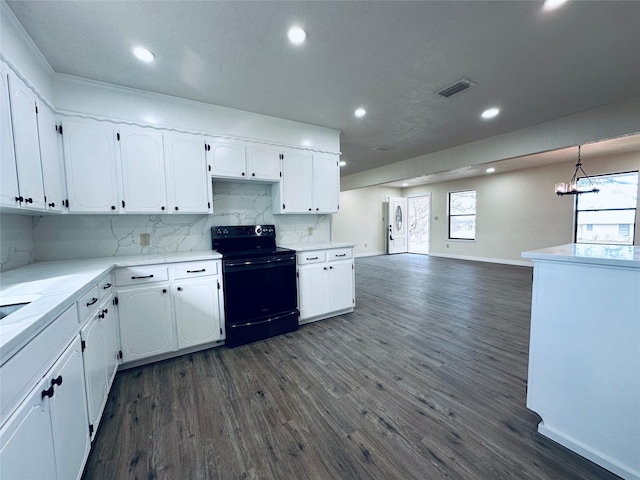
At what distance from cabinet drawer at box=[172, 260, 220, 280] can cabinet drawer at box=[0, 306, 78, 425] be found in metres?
1.17

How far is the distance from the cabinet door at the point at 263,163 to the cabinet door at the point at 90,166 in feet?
4.16

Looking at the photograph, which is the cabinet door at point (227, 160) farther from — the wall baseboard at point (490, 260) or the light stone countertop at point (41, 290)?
the wall baseboard at point (490, 260)

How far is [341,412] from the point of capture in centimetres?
179

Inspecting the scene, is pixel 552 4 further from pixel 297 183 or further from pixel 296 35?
pixel 297 183

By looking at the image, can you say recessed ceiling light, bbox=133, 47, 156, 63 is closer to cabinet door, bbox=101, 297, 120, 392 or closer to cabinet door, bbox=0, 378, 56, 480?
cabinet door, bbox=101, 297, 120, 392

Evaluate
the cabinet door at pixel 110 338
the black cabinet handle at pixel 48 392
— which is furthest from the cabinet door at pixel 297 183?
the black cabinet handle at pixel 48 392

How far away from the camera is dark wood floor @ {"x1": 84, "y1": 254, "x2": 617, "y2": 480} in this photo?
1.40m

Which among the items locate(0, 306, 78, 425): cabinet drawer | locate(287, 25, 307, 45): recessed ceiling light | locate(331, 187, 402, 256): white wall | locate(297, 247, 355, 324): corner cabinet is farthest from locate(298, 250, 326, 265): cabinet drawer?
locate(331, 187, 402, 256): white wall

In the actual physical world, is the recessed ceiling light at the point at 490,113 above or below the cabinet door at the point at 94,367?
above

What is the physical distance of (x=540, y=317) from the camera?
158cm

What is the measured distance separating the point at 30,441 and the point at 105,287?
1.34 m

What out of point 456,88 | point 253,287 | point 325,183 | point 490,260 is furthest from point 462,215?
point 253,287

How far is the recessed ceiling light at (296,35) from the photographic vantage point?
1.79 metres

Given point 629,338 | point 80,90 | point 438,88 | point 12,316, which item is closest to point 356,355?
point 629,338
